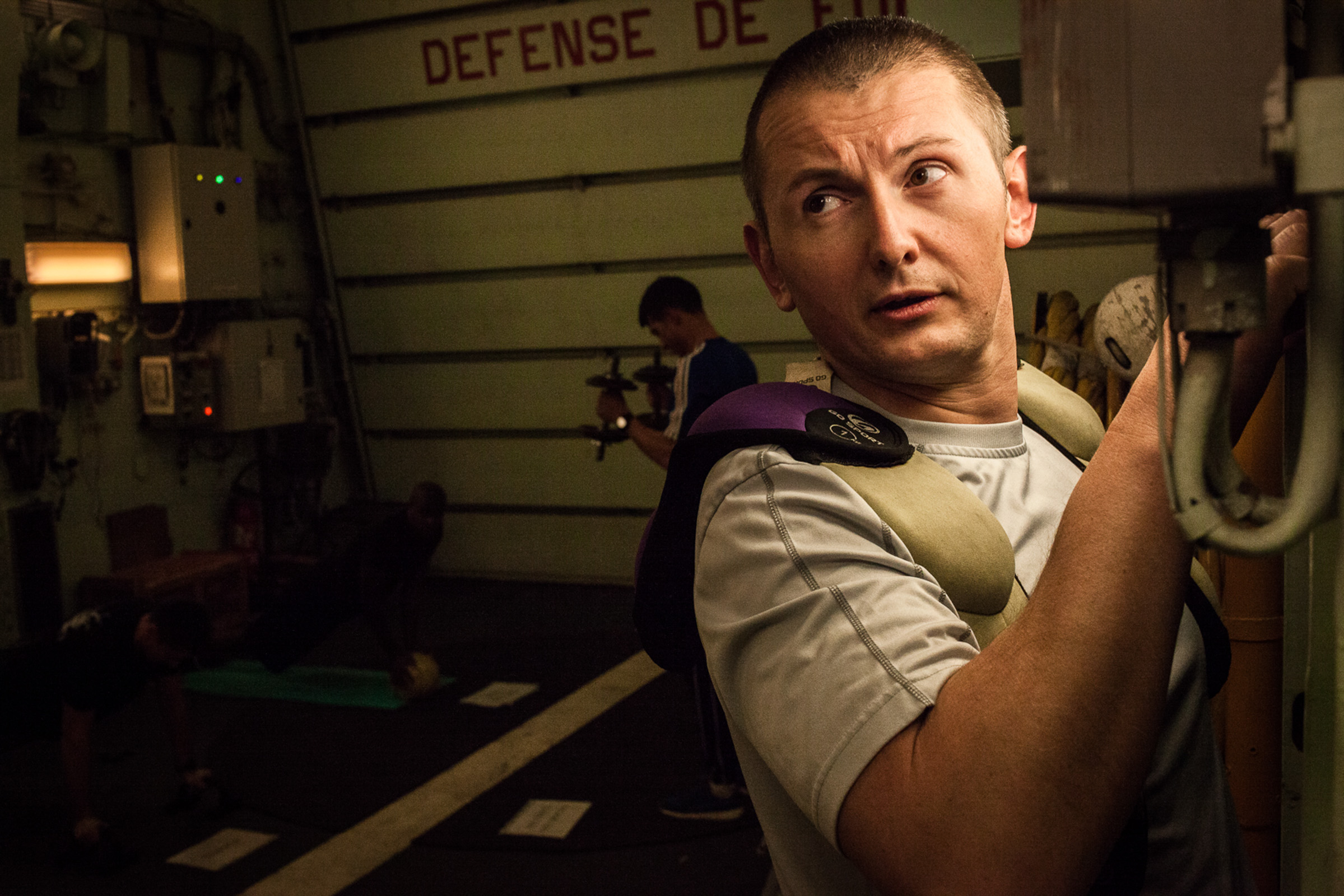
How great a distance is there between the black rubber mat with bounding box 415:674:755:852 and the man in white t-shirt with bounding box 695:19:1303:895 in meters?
3.06

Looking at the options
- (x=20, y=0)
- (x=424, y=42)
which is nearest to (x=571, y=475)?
(x=424, y=42)

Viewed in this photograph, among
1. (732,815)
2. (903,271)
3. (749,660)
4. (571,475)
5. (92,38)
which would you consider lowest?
(732,815)

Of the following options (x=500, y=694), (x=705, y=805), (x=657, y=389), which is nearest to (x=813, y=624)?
(x=705, y=805)

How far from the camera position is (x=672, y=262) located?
6609 mm

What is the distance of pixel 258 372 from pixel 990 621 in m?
6.32

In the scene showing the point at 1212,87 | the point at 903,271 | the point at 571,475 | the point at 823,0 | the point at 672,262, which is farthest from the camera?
the point at 571,475

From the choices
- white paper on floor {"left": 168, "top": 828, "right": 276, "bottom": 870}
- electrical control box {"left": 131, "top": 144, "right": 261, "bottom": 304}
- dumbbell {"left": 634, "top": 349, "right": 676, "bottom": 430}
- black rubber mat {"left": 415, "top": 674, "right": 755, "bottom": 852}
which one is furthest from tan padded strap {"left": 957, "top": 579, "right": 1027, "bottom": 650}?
electrical control box {"left": 131, "top": 144, "right": 261, "bottom": 304}

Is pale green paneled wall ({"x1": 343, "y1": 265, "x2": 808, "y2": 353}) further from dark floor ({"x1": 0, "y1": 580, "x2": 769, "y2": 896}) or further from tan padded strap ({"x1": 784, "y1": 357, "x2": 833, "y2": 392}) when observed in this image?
tan padded strap ({"x1": 784, "y1": 357, "x2": 833, "y2": 392})

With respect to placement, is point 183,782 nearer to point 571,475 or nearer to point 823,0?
point 571,475

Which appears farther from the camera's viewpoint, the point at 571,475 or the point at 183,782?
the point at 571,475

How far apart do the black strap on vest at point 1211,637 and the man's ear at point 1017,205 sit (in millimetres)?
390

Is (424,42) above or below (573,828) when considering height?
above

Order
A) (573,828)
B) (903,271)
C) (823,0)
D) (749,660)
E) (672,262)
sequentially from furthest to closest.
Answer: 1. (672,262)
2. (823,0)
3. (573,828)
4. (903,271)
5. (749,660)

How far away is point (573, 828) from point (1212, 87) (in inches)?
150
